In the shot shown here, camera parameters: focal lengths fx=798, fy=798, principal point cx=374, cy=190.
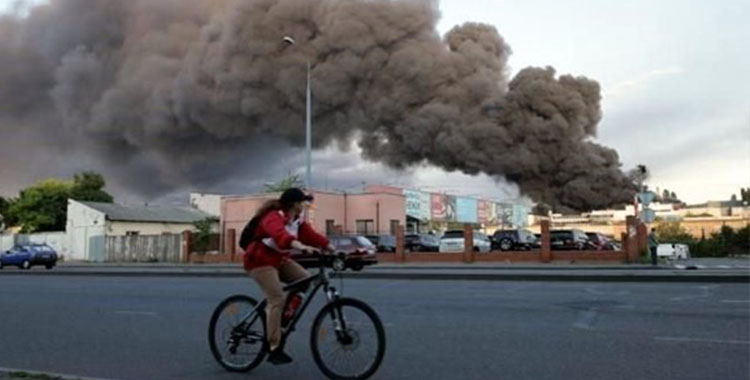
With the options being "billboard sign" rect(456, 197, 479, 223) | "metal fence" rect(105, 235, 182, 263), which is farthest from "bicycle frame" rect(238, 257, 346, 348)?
"billboard sign" rect(456, 197, 479, 223)

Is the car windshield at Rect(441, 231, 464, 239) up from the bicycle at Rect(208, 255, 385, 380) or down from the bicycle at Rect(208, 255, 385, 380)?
up

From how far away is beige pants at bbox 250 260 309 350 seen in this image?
615cm

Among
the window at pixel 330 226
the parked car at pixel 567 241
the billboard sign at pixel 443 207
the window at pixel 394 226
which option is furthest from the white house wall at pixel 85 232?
the billboard sign at pixel 443 207

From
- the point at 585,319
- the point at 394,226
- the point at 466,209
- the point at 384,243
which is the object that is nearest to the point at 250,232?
the point at 585,319

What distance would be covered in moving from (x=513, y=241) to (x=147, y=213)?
28.6 metres

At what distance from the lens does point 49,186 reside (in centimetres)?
6675

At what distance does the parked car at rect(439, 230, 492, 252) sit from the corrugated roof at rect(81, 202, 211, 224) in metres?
24.2

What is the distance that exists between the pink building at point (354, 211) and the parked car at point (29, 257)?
11259 millimetres

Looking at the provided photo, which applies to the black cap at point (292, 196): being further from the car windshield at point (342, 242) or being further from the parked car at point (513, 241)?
the parked car at point (513, 241)

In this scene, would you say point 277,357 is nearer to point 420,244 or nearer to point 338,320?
point 338,320

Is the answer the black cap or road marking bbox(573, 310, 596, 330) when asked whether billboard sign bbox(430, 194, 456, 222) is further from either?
the black cap

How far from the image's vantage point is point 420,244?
3784cm

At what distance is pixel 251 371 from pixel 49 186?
215 feet

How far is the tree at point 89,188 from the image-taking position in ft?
219
